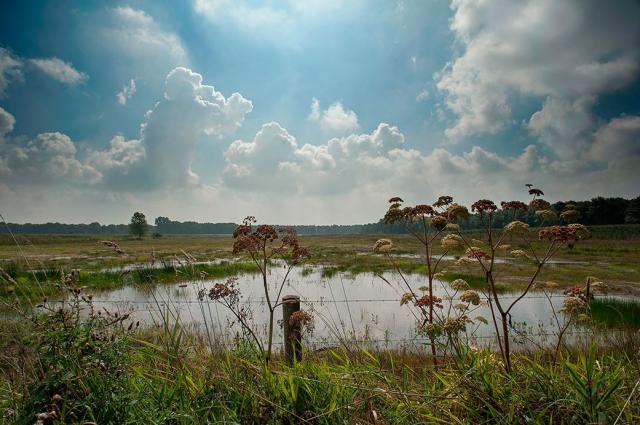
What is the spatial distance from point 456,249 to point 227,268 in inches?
842

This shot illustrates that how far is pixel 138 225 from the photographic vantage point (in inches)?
4685

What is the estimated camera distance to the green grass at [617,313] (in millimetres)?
10630

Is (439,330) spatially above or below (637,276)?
above

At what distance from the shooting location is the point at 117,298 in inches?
587

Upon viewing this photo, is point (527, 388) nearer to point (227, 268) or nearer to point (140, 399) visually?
point (140, 399)

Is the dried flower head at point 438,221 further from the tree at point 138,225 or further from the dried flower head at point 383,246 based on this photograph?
the tree at point 138,225

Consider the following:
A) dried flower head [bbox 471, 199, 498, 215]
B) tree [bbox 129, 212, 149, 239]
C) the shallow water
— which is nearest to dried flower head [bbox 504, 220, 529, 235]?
dried flower head [bbox 471, 199, 498, 215]

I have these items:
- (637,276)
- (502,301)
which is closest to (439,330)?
(502,301)

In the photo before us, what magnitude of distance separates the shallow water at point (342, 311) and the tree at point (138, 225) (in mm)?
114142

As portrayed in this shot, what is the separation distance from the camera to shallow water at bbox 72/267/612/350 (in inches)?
324

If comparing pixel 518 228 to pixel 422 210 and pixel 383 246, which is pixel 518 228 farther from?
pixel 383 246

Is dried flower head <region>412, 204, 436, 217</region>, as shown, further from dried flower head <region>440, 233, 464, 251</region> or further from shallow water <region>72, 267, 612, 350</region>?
shallow water <region>72, 267, 612, 350</region>

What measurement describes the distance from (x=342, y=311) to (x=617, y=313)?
9.58 m

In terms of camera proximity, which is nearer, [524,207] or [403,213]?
[524,207]
